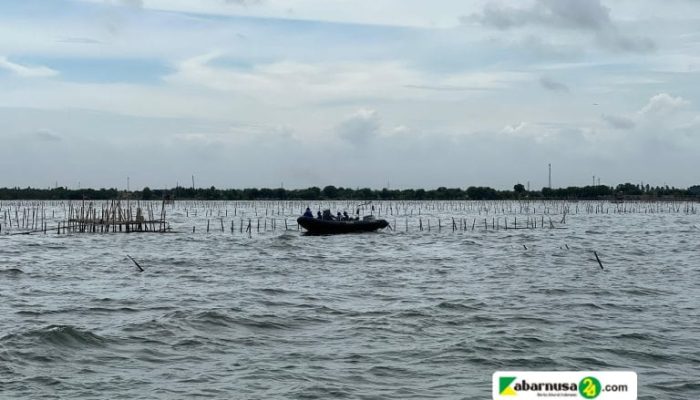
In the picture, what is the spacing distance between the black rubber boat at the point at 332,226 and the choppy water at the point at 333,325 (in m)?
18.0

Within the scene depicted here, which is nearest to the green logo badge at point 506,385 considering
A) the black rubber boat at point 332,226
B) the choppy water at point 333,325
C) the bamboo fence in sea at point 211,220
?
the choppy water at point 333,325

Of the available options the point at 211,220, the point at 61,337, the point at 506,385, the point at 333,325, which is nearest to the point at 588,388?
the point at 506,385

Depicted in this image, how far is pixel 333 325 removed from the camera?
18.2 m

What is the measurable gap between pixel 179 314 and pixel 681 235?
163ft

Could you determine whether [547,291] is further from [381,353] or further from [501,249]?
[501,249]

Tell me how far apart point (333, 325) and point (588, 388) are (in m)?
14.7

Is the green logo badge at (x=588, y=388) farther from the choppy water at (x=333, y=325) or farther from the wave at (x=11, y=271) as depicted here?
the wave at (x=11, y=271)

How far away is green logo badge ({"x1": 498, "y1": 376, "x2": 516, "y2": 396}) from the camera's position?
3704 millimetres

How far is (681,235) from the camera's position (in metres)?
59.7

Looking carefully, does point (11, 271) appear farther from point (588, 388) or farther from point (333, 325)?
point (588, 388)

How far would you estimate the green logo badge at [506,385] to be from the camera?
146 inches

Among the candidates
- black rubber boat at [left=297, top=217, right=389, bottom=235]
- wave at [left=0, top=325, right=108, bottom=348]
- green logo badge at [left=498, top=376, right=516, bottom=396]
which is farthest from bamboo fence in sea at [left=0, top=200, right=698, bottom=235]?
green logo badge at [left=498, top=376, right=516, bottom=396]

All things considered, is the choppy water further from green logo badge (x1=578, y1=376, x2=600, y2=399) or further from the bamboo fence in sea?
the bamboo fence in sea

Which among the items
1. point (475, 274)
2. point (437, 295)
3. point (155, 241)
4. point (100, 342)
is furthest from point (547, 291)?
point (155, 241)
